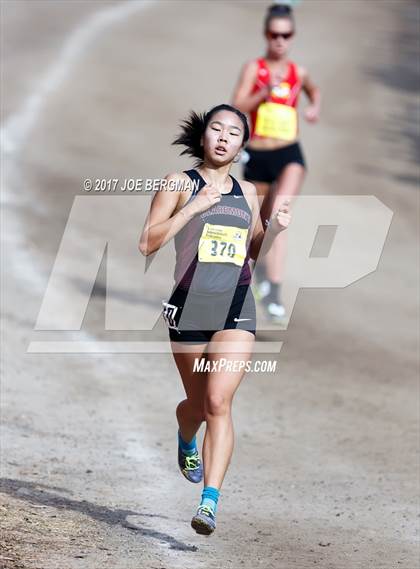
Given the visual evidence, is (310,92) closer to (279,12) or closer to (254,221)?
(279,12)

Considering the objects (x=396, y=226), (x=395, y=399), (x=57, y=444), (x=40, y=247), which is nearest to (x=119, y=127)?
(x=396, y=226)

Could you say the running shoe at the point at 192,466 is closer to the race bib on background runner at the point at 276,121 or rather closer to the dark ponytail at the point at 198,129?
the dark ponytail at the point at 198,129

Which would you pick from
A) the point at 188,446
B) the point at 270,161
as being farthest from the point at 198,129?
the point at 270,161

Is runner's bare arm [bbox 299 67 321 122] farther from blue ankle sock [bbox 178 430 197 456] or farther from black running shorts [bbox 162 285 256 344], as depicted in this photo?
black running shorts [bbox 162 285 256 344]

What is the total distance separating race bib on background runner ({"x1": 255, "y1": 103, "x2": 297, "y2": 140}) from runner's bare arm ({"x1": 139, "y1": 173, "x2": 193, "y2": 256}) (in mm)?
5322

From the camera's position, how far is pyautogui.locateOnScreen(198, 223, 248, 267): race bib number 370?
6961 mm

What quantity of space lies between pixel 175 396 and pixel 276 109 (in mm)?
2820

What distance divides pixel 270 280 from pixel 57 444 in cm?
415

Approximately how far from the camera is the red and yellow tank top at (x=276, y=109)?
12203 mm

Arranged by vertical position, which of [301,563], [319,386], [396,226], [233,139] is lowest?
[396,226]

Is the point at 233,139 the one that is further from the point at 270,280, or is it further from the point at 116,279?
the point at 116,279

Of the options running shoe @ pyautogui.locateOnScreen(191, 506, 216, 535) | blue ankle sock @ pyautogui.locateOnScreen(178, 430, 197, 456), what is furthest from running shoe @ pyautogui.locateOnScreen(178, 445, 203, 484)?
running shoe @ pyautogui.locateOnScreen(191, 506, 216, 535)

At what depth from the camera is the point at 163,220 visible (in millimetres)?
6891

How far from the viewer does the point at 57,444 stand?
9.55 m
